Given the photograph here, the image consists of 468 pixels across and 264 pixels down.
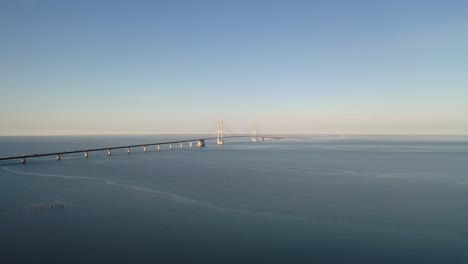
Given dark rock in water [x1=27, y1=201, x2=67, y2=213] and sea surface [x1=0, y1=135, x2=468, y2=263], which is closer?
sea surface [x1=0, y1=135, x2=468, y2=263]

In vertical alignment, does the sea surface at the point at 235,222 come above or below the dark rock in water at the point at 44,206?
below

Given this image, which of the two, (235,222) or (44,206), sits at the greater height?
(44,206)

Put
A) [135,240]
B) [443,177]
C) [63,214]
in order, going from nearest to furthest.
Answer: [135,240] → [63,214] → [443,177]

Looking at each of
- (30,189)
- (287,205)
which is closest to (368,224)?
(287,205)

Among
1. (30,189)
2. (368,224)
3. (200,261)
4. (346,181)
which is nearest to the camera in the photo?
(200,261)

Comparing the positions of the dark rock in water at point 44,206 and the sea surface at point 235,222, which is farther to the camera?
the dark rock in water at point 44,206

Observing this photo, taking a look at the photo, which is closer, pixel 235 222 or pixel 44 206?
pixel 235 222

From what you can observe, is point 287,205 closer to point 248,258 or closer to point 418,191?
point 248,258

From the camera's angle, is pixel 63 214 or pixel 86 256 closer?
pixel 86 256

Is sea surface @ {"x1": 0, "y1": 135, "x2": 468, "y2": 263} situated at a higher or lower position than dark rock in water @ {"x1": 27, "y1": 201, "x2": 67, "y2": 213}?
lower
